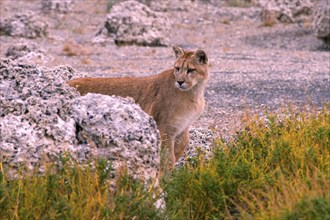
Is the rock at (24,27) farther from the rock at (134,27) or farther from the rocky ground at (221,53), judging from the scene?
the rock at (134,27)

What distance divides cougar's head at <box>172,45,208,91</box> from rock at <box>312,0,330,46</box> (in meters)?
14.0

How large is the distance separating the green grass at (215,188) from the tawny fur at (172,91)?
945mm

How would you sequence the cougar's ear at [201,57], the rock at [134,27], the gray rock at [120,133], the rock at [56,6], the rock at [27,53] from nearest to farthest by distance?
1. the gray rock at [120,133]
2. the cougar's ear at [201,57]
3. the rock at [27,53]
4. the rock at [134,27]
5. the rock at [56,6]

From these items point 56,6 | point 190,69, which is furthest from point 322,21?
point 190,69

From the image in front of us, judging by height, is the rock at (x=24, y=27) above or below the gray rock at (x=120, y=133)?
below

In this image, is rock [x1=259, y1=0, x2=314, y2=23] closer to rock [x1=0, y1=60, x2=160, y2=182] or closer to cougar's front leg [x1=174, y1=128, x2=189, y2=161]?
cougar's front leg [x1=174, y1=128, x2=189, y2=161]

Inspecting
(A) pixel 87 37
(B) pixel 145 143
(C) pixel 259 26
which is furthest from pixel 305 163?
(C) pixel 259 26

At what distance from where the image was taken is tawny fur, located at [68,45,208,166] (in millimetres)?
8656

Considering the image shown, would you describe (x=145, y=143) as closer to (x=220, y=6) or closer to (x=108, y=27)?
(x=108, y=27)

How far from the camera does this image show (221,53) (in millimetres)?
22828

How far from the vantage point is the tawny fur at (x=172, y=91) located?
866 cm

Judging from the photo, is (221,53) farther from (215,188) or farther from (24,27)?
(215,188)

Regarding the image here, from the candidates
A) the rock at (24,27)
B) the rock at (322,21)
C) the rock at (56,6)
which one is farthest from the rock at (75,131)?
the rock at (56,6)

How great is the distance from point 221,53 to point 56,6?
11415 millimetres
